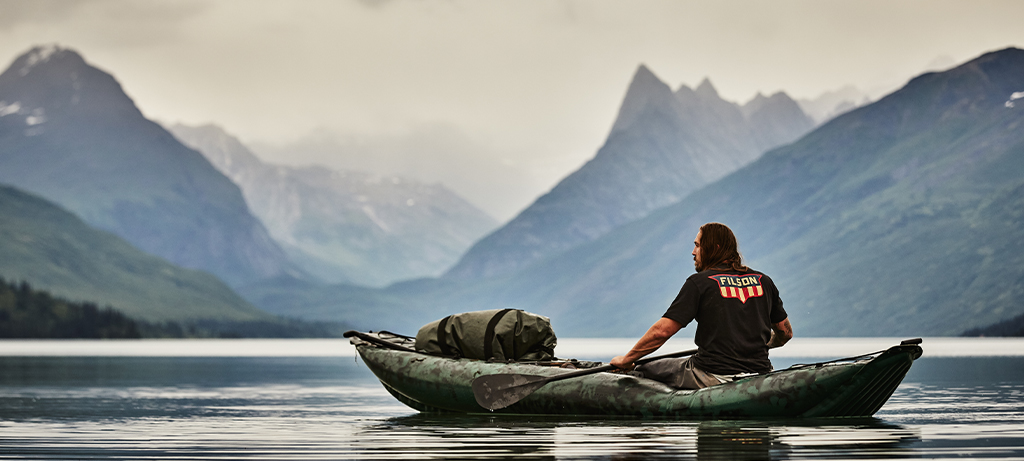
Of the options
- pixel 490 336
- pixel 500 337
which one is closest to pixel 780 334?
pixel 500 337

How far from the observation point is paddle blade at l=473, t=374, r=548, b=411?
727 inches

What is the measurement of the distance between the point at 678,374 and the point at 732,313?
86.1 inches

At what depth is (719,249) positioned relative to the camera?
51.8 ft

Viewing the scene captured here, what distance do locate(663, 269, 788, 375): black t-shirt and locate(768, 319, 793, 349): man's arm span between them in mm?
99

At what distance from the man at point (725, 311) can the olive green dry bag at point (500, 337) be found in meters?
3.01

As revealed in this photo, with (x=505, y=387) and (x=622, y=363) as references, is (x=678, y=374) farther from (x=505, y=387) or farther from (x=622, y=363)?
(x=505, y=387)

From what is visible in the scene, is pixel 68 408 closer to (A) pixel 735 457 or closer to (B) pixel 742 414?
(B) pixel 742 414

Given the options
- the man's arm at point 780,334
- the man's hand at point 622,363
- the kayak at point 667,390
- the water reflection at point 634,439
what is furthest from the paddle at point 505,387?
the man's arm at point 780,334

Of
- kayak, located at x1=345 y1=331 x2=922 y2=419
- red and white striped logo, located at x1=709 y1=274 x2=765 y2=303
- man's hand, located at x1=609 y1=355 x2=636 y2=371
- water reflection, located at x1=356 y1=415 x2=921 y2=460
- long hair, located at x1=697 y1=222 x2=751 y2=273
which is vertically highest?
long hair, located at x1=697 y1=222 x2=751 y2=273

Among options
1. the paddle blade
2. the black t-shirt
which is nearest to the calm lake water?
the paddle blade

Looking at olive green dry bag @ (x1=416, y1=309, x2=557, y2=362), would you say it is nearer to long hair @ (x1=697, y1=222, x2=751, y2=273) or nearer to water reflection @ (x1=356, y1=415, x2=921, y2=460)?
water reflection @ (x1=356, y1=415, x2=921, y2=460)

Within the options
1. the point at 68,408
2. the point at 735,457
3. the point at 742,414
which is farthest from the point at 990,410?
the point at 68,408

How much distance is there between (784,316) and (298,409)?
10.7 metres

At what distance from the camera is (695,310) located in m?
15.7
